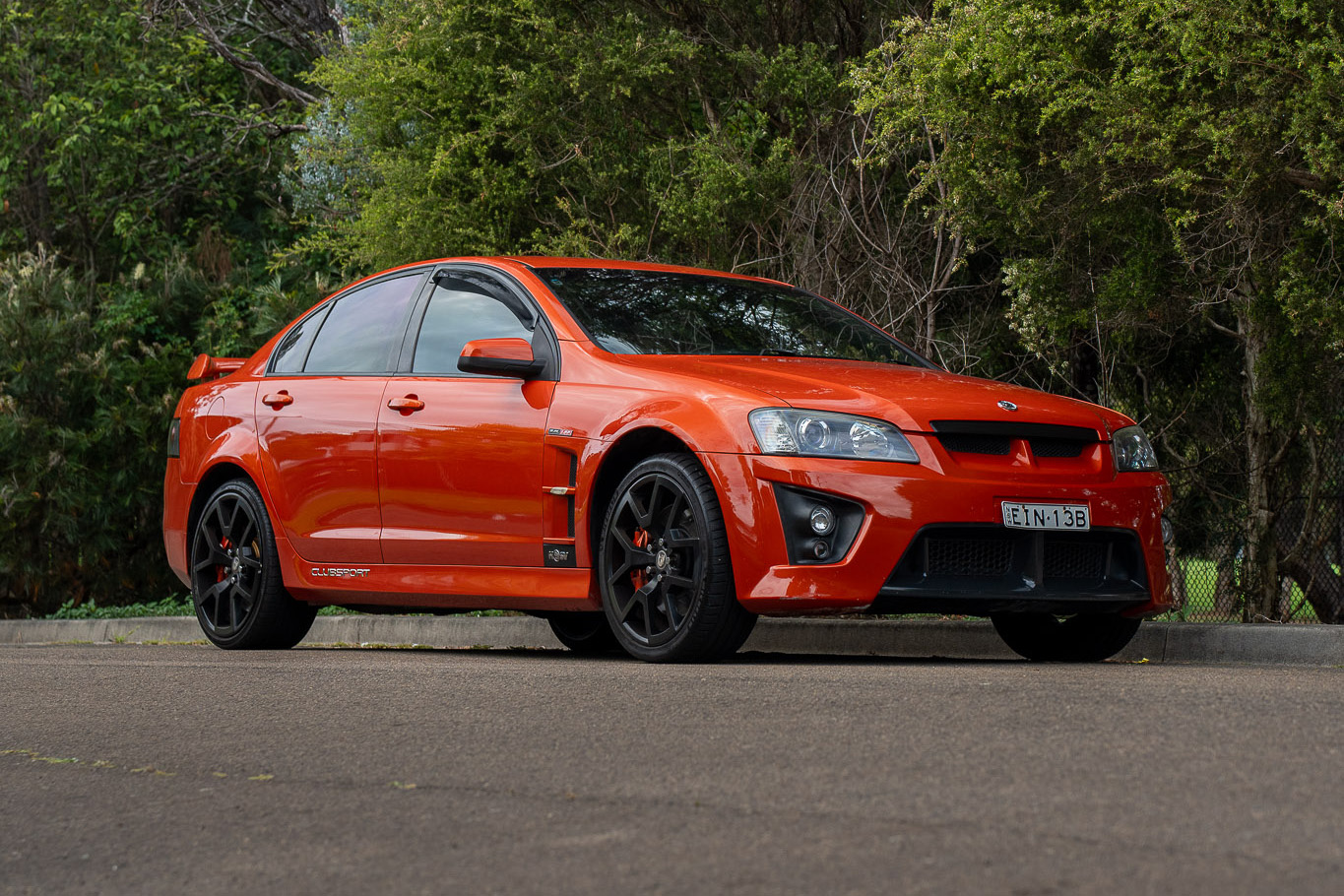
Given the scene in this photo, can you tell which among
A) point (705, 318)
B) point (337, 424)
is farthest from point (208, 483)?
point (705, 318)

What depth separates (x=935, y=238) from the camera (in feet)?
39.1

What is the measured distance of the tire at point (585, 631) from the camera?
8906 mm

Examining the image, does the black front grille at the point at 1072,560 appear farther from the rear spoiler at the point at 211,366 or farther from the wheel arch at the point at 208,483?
the rear spoiler at the point at 211,366

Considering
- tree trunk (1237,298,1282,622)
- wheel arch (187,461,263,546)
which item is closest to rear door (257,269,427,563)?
wheel arch (187,461,263,546)

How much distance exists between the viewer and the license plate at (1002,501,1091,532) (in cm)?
670

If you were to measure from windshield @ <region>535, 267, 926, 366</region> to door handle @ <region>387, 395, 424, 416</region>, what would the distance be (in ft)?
2.50

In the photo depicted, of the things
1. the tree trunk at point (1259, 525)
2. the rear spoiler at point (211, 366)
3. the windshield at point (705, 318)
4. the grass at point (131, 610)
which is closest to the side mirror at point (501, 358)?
the windshield at point (705, 318)

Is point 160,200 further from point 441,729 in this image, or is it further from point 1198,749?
point 1198,749

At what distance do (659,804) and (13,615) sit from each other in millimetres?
13064

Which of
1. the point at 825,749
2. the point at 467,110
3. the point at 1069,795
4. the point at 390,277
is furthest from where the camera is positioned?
the point at 467,110

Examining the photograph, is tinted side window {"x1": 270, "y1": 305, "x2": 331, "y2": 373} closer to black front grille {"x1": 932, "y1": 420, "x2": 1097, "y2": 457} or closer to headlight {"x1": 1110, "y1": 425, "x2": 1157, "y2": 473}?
black front grille {"x1": 932, "y1": 420, "x2": 1097, "y2": 457}

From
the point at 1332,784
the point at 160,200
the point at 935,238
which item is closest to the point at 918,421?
the point at 1332,784

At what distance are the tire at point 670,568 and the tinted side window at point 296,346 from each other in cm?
251

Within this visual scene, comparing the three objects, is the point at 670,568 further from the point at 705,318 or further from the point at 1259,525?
the point at 1259,525
